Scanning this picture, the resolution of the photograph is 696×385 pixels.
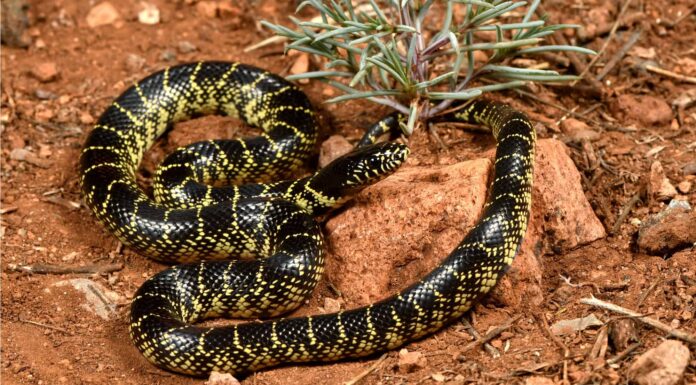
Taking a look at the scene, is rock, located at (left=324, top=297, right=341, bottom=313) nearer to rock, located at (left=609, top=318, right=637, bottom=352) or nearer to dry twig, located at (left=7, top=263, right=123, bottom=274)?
dry twig, located at (left=7, top=263, right=123, bottom=274)

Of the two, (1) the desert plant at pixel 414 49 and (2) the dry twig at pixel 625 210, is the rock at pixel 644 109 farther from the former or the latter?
(2) the dry twig at pixel 625 210

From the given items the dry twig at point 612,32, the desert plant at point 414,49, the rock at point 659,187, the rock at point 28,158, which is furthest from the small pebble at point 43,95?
the rock at point 659,187

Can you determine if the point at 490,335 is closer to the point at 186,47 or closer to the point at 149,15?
the point at 186,47

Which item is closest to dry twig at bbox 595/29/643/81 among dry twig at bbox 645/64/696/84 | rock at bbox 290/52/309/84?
dry twig at bbox 645/64/696/84

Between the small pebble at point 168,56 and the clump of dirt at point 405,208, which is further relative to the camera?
the small pebble at point 168,56

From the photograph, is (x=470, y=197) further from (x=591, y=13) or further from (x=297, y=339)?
(x=591, y=13)

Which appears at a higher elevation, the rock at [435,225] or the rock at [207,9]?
the rock at [207,9]

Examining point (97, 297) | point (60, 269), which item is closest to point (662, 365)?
point (97, 297)
